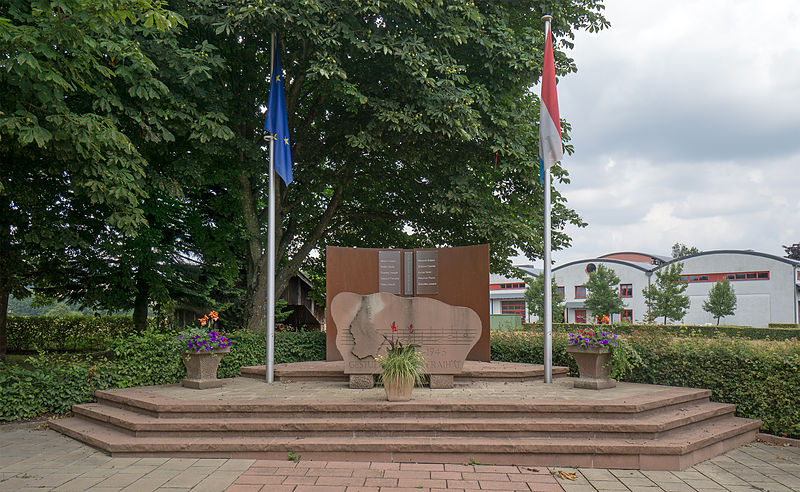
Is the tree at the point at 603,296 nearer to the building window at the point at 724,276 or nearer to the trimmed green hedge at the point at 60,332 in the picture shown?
the building window at the point at 724,276

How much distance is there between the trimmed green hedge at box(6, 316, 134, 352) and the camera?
67.8 feet

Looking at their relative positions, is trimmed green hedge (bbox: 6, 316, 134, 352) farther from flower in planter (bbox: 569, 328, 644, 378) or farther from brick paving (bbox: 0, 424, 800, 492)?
flower in planter (bbox: 569, 328, 644, 378)

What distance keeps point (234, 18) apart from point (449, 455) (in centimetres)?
806

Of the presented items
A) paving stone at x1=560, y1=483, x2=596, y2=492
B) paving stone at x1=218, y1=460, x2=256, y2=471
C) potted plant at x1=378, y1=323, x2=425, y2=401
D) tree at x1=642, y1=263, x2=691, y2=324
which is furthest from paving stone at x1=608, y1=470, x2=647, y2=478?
tree at x1=642, y1=263, x2=691, y2=324

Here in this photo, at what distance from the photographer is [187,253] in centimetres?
1513

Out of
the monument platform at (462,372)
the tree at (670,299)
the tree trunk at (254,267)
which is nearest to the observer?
the monument platform at (462,372)

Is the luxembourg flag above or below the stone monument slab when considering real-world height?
above

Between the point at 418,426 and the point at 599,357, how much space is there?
3509 millimetres

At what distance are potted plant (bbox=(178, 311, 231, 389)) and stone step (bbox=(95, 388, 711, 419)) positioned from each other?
4.62 ft

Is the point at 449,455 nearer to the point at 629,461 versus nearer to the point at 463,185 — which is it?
→ the point at 629,461

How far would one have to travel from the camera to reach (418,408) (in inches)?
285

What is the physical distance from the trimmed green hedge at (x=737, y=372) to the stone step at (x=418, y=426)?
146 centimetres

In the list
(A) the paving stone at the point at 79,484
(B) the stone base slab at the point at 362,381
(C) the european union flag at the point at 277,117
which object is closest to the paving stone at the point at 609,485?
(B) the stone base slab at the point at 362,381

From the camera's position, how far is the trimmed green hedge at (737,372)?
7.90 meters
